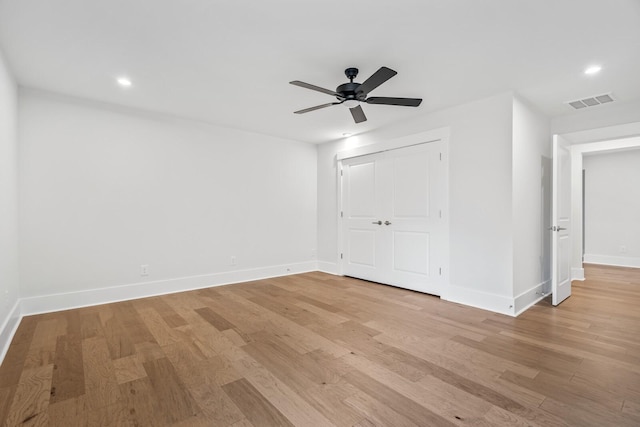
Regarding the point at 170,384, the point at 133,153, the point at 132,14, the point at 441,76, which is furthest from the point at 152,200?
the point at 441,76

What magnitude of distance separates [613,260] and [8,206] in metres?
9.42

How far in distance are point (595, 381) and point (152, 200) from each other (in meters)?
4.58

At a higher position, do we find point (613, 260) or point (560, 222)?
point (560, 222)

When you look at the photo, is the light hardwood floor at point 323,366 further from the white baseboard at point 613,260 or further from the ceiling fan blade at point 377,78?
the white baseboard at point 613,260

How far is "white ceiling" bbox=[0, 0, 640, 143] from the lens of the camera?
192 cm

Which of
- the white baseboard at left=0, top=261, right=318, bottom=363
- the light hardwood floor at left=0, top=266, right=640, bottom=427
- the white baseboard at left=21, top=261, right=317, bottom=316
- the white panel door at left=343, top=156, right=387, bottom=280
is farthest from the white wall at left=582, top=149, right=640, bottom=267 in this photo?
the white baseboard at left=0, top=261, right=318, bottom=363

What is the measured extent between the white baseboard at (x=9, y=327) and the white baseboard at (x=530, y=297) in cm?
452

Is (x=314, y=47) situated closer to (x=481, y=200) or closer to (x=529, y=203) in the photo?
(x=481, y=200)

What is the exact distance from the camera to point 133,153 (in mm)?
3785

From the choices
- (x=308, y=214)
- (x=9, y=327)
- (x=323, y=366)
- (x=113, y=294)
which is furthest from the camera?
(x=308, y=214)

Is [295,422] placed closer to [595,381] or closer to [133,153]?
[595,381]

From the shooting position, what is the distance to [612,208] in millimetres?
6090

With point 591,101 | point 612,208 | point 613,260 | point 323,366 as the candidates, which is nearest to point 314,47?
point 323,366

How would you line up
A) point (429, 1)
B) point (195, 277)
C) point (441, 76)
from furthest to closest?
point (195, 277) → point (441, 76) → point (429, 1)
